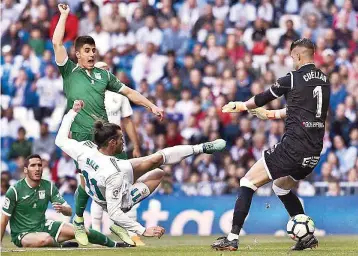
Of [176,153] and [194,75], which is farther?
[194,75]

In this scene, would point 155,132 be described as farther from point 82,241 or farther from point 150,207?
point 82,241

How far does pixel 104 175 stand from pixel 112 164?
0.18m

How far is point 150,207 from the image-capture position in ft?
66.1

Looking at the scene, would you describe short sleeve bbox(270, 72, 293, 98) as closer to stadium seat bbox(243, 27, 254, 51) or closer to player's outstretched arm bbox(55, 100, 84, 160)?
player's outstretched arm bbox(55, 100, 84, 160)

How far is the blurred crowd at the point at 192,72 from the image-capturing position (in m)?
21.3

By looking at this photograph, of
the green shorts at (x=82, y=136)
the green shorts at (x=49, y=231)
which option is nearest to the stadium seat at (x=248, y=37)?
the green shorts at (x=49, y=231)

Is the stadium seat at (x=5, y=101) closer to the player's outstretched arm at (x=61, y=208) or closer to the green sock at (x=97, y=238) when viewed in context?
the player's outstretched arm at (x=61, y=208)

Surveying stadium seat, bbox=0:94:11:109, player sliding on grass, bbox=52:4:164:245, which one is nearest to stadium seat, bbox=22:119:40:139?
stadium seat, bbox=0:94:11:109

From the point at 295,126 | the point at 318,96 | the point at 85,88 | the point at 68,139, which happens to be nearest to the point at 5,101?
the point at 85,88

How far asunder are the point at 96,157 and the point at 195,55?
35.2 ft

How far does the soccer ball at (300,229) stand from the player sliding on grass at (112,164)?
4.38 ft

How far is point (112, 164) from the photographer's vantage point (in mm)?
12867

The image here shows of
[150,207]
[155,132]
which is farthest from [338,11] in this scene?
[150,207]

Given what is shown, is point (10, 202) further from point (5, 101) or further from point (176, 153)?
point (5, 101)
